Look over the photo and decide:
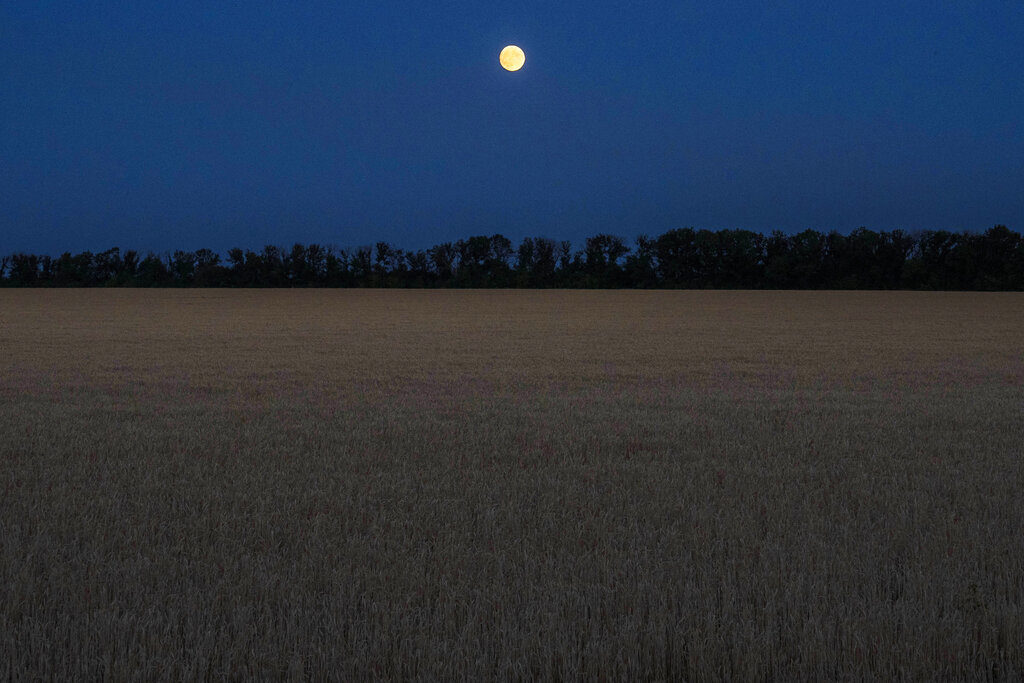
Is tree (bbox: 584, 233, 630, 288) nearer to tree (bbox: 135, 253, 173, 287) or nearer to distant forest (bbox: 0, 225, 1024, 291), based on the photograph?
distant forest (bbox: 0, 225, 1024, 291)

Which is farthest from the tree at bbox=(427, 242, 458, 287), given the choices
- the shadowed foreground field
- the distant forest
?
the shadowed foreground field

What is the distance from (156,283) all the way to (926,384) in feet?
321

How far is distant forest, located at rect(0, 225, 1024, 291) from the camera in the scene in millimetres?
94938

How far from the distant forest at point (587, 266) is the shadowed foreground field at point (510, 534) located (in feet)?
281

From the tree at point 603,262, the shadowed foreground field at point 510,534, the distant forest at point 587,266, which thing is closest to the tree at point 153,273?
the distant forest at point 587,266

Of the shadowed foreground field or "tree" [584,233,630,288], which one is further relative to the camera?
"tree" [584,233,630,288]

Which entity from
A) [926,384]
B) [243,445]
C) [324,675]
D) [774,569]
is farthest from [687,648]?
[926,384]

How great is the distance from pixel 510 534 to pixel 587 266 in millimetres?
96389

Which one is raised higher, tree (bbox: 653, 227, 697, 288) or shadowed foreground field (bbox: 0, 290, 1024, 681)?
tree (bbox: 653, 227, 697, 288)

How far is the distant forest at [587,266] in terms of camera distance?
311ft

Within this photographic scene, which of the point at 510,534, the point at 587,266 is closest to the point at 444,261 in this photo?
A: the point at 587,266

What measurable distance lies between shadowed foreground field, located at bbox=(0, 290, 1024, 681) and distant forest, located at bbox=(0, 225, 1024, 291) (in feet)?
281

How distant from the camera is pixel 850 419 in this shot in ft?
36.4

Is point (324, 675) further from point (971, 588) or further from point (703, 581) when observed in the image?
point (971, 588)
